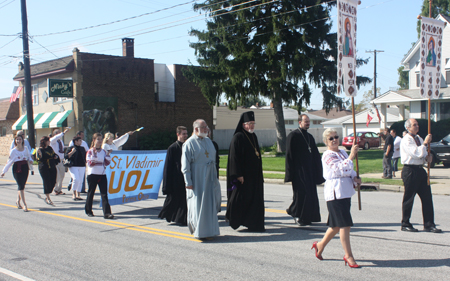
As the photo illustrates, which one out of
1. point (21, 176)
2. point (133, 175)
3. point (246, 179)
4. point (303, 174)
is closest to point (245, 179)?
point (246, 179)

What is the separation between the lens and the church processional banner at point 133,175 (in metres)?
9.64

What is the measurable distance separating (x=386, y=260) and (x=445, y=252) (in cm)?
95

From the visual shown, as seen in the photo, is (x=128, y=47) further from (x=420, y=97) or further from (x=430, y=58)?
(x=430, y=58)

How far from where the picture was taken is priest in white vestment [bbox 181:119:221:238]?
6941 mm

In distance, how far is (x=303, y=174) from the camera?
26.1 ft

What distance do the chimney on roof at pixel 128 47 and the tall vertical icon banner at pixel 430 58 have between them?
112ft

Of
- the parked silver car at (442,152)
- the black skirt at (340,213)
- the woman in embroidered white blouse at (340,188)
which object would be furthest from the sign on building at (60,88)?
the black skirt at (340,213)

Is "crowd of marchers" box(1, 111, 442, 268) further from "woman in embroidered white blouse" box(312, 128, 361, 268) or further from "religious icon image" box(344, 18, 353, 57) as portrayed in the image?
"religious icon image" box(344, 18, 353, 57)

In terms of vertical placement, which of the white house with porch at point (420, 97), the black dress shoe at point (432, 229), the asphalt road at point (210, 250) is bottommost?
the asphalt road at point (210, 250)

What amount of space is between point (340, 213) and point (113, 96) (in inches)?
1364

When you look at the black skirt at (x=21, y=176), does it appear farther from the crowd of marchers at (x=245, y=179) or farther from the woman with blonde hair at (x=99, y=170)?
the crowd of marchers at (x=245, y=179)

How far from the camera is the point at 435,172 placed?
1750 cm

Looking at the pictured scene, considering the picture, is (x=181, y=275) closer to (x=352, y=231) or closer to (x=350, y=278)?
(x=350, y=278)

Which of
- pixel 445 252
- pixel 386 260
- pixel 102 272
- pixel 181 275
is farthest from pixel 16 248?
pixel 445 252
